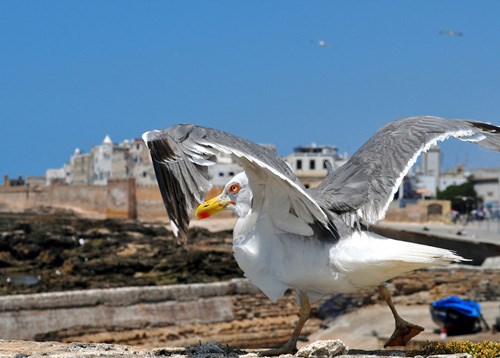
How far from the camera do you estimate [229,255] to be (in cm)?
3316

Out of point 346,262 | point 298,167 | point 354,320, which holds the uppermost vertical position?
point 298,167

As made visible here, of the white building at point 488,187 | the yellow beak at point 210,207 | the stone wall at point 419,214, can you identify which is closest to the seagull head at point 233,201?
the yellow beak at point 210,207

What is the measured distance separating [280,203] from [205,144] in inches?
29.2

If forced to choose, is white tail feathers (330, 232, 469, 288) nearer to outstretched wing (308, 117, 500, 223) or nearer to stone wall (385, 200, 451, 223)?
outstretched wing (308, 117, 500, 223)

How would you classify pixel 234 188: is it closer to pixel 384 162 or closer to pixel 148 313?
pixel 384 162

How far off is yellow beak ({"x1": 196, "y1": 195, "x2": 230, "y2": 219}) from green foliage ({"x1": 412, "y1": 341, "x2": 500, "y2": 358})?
1868 millimetres

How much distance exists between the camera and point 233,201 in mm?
7297

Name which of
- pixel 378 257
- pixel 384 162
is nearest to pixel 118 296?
pixel 384 162

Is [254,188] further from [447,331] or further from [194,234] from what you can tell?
[194,234]

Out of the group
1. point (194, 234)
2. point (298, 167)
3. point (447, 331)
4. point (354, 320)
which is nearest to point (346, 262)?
point (447, 331)

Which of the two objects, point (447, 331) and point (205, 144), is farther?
point (447, 331)

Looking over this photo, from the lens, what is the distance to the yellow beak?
23.7 feet

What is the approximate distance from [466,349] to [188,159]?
252 cm

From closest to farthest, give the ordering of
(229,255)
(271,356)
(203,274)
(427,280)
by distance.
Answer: (271,356) → (427,280) → (203,274) → (229,255)
